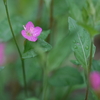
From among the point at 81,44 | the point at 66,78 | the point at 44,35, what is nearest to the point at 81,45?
the point at 81,44

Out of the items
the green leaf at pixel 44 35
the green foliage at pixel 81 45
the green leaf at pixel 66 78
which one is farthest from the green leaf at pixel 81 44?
the green leaf at pixel 66 78

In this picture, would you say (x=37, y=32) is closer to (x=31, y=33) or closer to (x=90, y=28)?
(x=31, y=33)

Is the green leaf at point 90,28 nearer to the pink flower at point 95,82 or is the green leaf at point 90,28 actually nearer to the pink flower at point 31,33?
the pink flower at point 95,82

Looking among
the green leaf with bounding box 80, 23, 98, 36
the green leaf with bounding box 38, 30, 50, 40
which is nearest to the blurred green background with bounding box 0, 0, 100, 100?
the green leaf with bounding box 38, 30, 50, 40

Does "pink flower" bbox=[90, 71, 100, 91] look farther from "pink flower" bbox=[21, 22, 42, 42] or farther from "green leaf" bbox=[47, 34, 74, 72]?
"pink flower" bbox=[21, 22, 42, 42]

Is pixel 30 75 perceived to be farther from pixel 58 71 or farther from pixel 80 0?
pixel 80 0
